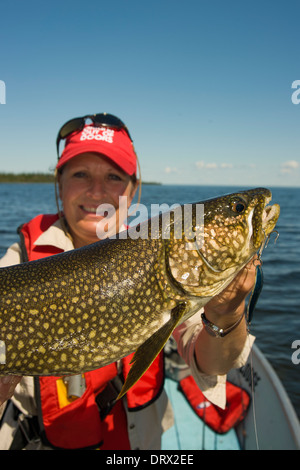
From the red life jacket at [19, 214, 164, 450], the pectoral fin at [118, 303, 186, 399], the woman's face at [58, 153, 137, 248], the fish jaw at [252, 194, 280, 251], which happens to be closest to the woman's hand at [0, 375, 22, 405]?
the red life jacket at [19, 214, 164, 450]

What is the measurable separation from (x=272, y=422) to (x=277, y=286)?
826 cm

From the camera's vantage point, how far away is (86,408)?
3.01 meters

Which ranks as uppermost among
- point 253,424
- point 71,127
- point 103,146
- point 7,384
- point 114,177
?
point 71,127

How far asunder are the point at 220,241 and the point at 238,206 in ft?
0.95

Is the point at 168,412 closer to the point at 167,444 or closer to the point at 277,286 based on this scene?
the point at 167,444

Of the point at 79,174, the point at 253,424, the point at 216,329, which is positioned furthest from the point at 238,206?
the point at 253,424

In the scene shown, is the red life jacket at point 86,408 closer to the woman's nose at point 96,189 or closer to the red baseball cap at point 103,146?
the woman's nose at point 96,189

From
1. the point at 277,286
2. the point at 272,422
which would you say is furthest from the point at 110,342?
the point at 277,286

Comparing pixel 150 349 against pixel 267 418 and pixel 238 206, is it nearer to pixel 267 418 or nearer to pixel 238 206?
pixel 238 206

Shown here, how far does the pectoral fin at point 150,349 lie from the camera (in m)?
1.98

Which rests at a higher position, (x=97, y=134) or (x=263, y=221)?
(x=97, y=134)

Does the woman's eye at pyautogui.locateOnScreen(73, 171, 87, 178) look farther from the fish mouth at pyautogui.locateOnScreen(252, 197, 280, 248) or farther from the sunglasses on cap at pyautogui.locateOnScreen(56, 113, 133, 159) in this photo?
the fish mouth at pyautogui.locateOnScreen(252, 197, 280, 248)

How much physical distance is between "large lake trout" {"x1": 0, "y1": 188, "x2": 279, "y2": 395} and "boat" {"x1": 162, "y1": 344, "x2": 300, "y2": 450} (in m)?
2.43

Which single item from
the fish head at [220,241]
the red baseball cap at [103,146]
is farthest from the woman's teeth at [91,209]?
the fish head at [220,241]
